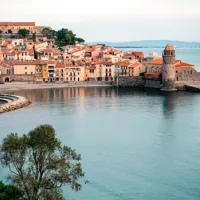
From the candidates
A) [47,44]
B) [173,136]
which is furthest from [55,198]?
[47,44]

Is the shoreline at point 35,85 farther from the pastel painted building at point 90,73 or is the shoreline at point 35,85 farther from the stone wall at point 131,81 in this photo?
the pastel painted building at point 90,73

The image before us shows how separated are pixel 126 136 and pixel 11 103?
12.2m

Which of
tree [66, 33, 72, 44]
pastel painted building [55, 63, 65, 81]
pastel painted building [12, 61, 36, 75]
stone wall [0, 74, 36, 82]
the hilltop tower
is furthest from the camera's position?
tree [66, 33, 72, 44]

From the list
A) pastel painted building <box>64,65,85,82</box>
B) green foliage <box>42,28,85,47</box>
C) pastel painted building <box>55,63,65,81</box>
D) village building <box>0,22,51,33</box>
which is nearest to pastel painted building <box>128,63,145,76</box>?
pastel painted building <box>64,65,85,82</box>

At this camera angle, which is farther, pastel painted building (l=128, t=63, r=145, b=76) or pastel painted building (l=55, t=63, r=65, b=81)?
pastel painted building (l=128, t=63, r=145, b=76)

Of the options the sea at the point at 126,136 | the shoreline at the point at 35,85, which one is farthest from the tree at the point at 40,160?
the shoreline at the point at 35,85

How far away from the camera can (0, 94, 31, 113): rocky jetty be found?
32831mm

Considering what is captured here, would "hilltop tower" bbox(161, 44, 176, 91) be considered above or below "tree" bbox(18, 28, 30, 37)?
below

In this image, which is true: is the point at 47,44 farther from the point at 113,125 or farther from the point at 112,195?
the point at 112,195

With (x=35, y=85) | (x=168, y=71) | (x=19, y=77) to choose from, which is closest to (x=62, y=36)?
Result: (x=19, y=77)

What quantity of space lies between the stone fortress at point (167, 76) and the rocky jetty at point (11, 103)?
51.9 ft

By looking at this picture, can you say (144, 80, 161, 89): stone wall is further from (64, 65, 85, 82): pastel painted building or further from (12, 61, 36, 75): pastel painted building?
(12, 61, 36, 75): pastel painted building

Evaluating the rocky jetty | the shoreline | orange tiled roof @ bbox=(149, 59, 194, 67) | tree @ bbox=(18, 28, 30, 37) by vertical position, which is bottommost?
the rocky jetty

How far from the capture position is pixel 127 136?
24.5 m
